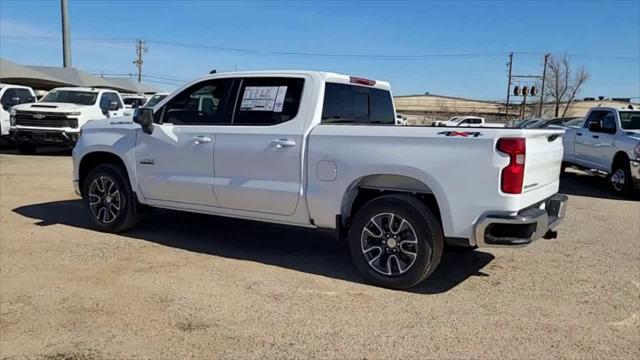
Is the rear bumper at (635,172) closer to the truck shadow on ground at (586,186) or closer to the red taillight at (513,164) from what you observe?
the truck shadow on ground at (586,186)

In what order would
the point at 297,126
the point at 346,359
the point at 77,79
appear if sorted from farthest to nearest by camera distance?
1. the point at 77,79
2. the point at 297,126
3. the point at 346,359

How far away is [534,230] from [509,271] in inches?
44.6

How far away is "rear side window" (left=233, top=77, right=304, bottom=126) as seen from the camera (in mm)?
5703

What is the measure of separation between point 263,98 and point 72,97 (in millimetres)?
14423

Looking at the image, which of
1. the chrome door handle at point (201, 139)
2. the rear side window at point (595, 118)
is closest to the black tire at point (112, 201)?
the chrome door handle at point (201, 139)

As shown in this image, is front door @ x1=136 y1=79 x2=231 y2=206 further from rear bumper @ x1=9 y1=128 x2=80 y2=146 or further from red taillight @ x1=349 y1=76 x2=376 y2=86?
rear bumper @ x1=9 y1=128 x2=80 y2=146

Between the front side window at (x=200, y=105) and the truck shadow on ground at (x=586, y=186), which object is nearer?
the front side window at (x=200, y=105)

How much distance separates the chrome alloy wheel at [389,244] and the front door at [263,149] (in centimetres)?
83

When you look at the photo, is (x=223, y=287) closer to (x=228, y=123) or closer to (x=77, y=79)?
(x=228, y=123)

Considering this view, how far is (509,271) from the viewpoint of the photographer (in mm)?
5754

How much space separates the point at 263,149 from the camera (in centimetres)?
568

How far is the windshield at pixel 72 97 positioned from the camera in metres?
18.0

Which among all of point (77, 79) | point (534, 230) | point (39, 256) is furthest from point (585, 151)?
point (77, 79)

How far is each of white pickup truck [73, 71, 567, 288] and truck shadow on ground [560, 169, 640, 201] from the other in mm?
7274
